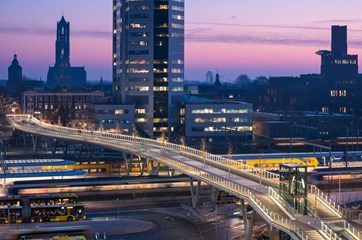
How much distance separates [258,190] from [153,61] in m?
78.1

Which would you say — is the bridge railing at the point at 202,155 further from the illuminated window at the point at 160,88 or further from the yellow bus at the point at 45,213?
the illuminated window at the point at 160,88

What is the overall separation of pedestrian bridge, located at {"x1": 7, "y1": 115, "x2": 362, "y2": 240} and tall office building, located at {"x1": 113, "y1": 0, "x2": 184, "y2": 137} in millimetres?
33695

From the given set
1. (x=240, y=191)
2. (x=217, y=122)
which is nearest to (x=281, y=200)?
(x=240, y=191)

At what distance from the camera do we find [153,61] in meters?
123

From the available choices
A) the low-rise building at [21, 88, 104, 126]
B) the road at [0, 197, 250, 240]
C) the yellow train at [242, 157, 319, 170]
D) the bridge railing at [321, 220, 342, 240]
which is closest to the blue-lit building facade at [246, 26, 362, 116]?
the low-rise building at [21, 88, 104, 126]

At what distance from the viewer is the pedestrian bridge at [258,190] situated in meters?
36.9

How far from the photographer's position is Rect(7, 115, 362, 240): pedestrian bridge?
36938mm

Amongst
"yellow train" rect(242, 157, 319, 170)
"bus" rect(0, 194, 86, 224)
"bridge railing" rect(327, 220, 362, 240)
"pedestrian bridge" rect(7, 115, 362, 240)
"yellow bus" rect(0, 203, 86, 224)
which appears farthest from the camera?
"yellow train" rect(242, 157, 319, 170)

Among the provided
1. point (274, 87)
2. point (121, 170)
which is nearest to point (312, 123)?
point (274, 87)

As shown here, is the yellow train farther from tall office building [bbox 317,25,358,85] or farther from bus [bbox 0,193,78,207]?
tall office building [bbox 317,25,358,85]

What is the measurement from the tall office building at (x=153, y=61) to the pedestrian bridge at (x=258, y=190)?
33.7 meters

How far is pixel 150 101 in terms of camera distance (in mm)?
124000

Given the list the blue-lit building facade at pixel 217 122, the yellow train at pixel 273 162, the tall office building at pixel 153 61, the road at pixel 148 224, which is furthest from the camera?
the tall office building at pixel 153 61

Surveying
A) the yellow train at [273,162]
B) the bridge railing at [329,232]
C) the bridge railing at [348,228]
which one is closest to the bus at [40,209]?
the bridge railing at [348,228]
